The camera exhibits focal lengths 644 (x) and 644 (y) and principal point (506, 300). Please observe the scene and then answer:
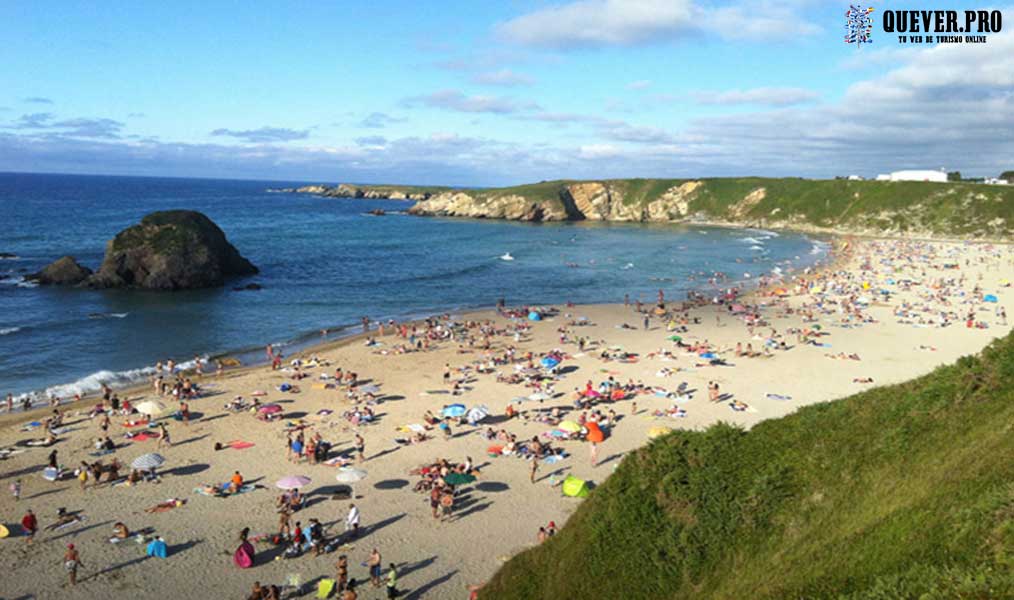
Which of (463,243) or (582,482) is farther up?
(463,243)

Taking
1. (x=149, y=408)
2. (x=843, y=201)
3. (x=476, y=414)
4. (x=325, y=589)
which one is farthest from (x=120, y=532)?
(x=843, y=201)

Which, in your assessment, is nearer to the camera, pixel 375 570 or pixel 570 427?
pixel 375 570

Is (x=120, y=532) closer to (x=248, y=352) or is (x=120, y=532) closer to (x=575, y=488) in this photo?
(x=575, y=488)

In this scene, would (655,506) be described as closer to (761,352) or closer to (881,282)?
(761,352)

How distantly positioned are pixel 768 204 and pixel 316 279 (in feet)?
366

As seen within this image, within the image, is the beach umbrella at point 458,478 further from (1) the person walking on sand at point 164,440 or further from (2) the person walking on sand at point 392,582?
(1) the person walking on sand at point 164,440

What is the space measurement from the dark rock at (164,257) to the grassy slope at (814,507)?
191 feet

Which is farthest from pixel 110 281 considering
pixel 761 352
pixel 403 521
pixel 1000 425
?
pixel 1000 425

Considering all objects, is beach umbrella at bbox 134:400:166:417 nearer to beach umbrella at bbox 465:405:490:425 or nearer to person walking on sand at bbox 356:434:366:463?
person walking on sand at bbox 356:434:366:463

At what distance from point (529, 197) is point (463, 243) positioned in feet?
188

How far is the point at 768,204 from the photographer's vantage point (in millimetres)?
145250

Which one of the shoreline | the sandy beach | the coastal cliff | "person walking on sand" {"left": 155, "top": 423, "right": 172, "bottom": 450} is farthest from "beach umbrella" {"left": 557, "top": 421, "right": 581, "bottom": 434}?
the coastal cliff

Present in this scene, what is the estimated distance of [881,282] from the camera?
64.3m

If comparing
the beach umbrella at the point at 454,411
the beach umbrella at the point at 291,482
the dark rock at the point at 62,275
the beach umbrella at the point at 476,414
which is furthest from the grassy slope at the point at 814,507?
the dark rock at the point at 62,275
